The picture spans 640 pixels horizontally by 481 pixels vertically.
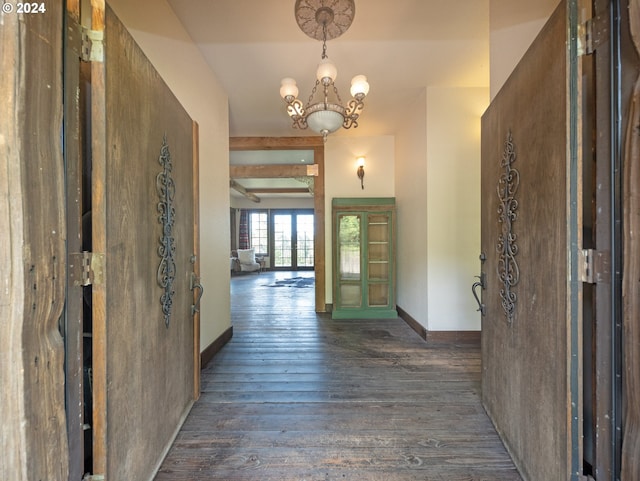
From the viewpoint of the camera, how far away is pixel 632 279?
32.3 inches

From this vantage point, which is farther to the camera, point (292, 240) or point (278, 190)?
point (292, 240)

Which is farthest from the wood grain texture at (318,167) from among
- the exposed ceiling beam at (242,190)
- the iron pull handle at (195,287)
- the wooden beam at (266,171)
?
the iron pull handle at (195,287)

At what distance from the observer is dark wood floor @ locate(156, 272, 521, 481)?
1379 mm

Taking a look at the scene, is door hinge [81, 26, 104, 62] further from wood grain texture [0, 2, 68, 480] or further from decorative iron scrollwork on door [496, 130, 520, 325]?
decorative iron scrollwork on door [496, 130, 520, 325]

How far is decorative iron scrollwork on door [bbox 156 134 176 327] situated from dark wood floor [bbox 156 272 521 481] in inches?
31.1

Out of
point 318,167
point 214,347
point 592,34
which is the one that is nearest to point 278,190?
point 318,167

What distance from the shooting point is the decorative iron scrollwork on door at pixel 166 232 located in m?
1.37

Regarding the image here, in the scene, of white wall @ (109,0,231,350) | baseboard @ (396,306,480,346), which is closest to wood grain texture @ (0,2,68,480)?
white wall @ (109,0,231,350)

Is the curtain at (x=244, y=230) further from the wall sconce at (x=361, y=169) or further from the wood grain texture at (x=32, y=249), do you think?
the wood grain texture at (x=32, y=249)

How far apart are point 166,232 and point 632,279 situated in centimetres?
A: 186

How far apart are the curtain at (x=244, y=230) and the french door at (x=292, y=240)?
93cm

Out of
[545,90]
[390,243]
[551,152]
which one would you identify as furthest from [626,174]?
[390,243]

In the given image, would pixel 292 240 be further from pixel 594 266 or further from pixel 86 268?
pixel 594 266

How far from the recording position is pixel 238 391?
2062 millimetres
